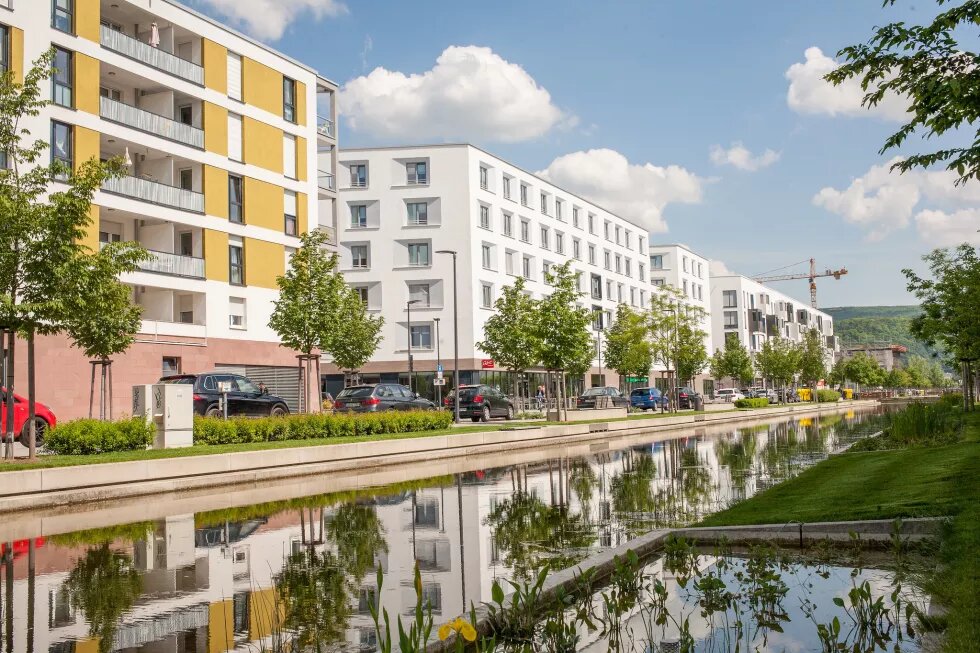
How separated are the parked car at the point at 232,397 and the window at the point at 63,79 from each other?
1267 centimetres

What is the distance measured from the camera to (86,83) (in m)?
34.8

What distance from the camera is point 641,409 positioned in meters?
61.0

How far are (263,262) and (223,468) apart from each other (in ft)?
86.2

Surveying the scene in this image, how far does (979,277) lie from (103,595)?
30.3m

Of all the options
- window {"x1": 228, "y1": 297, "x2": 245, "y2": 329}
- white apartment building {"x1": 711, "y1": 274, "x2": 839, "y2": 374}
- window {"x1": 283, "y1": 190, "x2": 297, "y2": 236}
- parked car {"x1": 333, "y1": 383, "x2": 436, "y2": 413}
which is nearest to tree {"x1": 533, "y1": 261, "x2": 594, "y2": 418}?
parked car {"x1": 333, "y1": 383, "x2": 436, "y2": 413}

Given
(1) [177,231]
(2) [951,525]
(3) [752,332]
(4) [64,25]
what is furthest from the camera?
(3) [752,332]

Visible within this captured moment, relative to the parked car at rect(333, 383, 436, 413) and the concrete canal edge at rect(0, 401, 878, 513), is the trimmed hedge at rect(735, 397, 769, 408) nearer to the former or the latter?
the parked car at rect(333, 383, 436, 413)

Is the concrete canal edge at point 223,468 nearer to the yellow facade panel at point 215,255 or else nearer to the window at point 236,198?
the yellow facade panel at point 215,255

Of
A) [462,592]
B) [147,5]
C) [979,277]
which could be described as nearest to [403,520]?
[462,592]

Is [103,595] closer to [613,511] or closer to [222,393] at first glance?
[613,511]

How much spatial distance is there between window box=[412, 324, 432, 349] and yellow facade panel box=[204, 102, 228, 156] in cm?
2473

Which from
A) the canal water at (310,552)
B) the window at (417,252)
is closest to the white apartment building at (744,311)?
the window at (417,252)

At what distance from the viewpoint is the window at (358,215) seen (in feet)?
217

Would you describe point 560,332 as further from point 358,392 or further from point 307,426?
point 307,426
